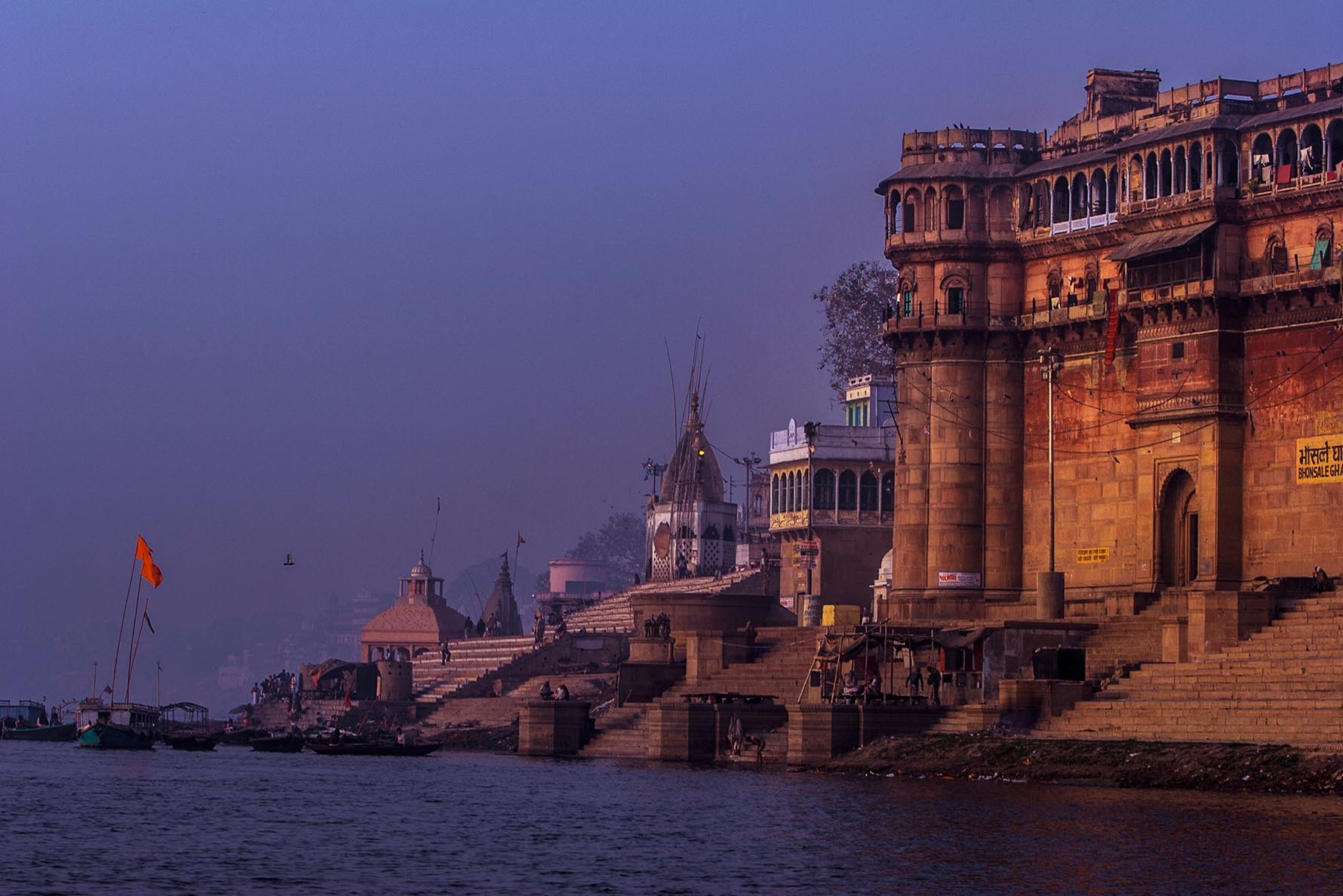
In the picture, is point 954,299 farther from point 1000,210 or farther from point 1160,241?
point 1160,241

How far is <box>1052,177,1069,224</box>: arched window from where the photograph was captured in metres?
76.8

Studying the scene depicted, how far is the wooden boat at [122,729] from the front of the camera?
9962cm

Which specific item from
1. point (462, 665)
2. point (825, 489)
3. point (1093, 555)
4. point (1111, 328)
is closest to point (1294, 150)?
point (1111, 328)

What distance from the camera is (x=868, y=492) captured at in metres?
101

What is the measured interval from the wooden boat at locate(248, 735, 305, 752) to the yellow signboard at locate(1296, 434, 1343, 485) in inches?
1711

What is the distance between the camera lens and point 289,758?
3497 inches

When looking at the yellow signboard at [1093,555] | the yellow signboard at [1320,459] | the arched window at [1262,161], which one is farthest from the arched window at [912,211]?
the yellow signboard at [1320,459]

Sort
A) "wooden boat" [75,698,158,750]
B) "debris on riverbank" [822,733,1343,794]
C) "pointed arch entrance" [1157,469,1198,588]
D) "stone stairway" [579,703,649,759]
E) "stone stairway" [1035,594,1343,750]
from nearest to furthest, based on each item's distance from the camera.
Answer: "debris on riverbank" [822,733,1343,794] < "stone stairway" [1035,594,1343,750] < "pointed arch entrance" [1157,469,1198,588] < "stone stairway" [579,703,649,759] < "wooden boat" [75,698,158,750]

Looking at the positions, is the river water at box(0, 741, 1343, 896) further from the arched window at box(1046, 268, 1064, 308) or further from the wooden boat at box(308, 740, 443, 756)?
the arched window at box(1046, 268, 1064, 308)

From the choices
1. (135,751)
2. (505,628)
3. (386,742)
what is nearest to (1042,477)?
(386,742)

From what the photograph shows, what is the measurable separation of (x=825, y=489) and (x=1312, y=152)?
36233 millimetres

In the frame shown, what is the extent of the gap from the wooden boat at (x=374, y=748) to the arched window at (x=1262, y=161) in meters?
34.4

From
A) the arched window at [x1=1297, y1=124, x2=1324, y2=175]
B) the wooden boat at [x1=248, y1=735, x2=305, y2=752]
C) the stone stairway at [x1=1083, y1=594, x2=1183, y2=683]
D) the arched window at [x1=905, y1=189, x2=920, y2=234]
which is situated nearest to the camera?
the stone stairway at [x1=1083, y1=594, x2=1183, y2=683]

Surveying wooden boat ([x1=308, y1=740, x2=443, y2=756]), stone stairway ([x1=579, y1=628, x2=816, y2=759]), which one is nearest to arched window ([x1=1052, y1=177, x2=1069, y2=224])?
stone stairway ([x1=579, y1=628, x2=816, y2=759])
